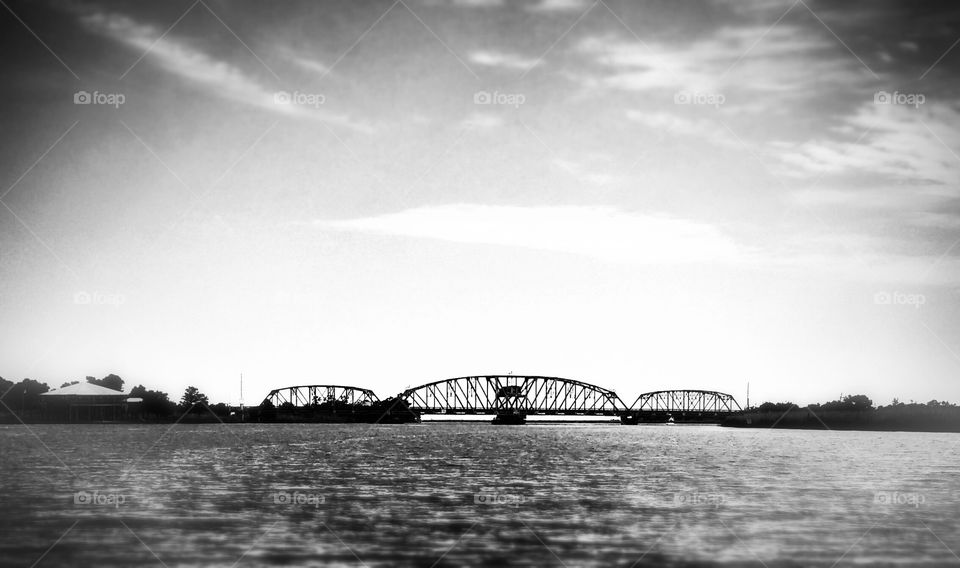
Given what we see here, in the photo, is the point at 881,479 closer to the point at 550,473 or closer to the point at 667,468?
the point at 667,468

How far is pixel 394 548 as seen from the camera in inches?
1053

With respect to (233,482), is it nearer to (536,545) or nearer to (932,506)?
(536,545)


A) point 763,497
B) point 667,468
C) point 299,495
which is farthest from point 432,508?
point 667,468

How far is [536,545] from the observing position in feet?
91.0

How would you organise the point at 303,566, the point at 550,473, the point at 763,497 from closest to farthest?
the point at 303,566, the point at 763,497, the point at 550,473

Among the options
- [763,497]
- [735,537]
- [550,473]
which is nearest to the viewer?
[735,537]

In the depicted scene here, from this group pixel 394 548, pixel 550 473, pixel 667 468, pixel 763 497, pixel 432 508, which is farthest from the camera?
pixel 667 468

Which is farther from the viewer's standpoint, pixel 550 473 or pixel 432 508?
pixel 550 473

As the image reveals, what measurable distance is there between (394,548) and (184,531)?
791 cm

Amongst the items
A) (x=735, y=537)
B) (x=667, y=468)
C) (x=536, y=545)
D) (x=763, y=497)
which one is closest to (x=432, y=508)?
(x=536, y=545)

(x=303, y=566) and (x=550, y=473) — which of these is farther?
(x=550, y=473)

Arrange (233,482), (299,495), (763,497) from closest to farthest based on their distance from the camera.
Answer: (299,495), (763,497), (233,482)

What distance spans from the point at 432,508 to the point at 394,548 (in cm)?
983

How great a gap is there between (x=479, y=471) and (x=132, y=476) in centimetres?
2157
